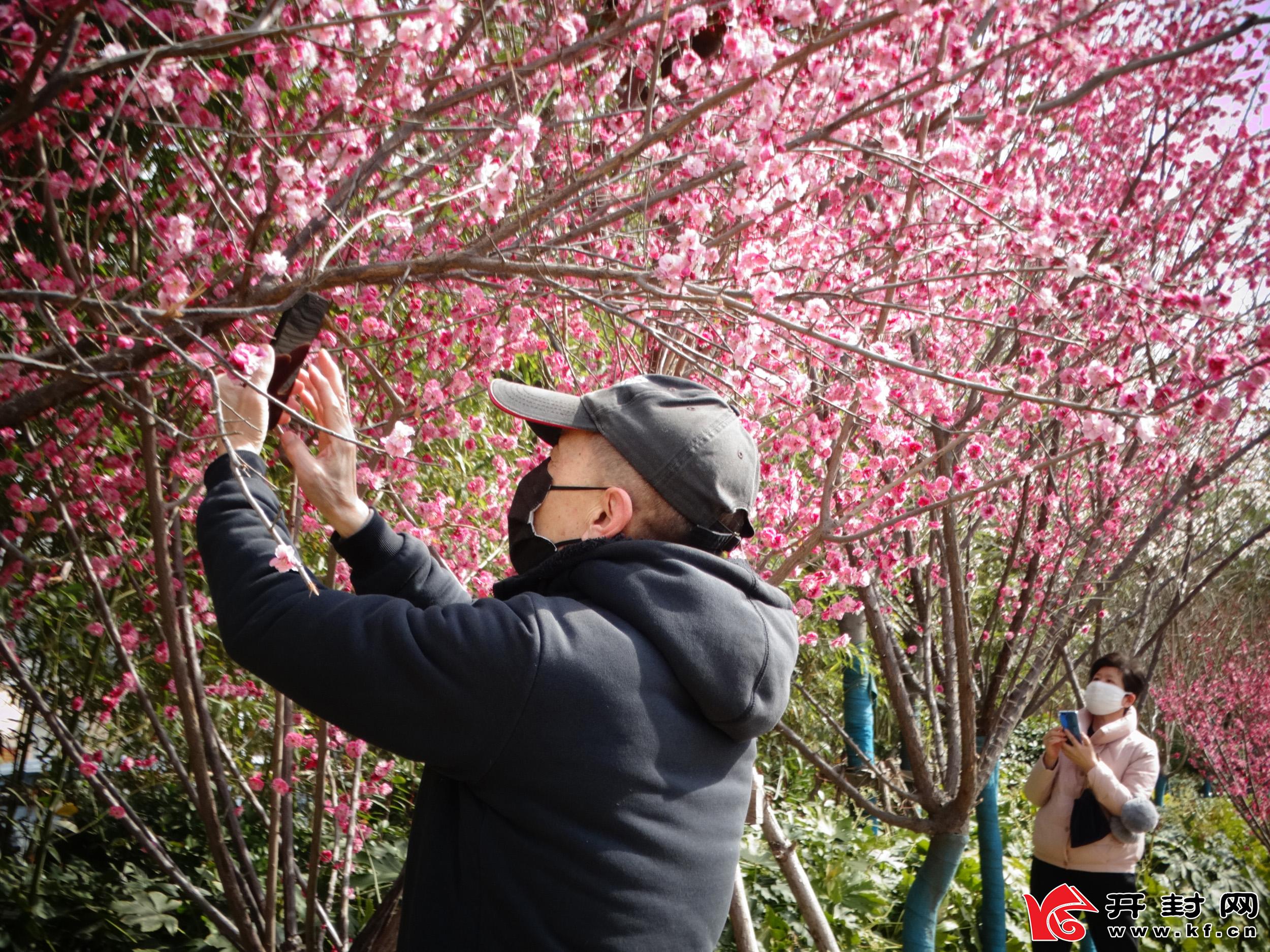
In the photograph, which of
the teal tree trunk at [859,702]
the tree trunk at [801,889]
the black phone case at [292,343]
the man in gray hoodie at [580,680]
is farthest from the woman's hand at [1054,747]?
the black phone case at [292,343]

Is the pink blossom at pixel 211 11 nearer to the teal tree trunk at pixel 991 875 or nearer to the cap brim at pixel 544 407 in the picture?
the cap brim at pixel 544 407

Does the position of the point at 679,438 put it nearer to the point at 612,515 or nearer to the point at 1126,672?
the point at 612,515

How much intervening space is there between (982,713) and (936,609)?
1660 mm

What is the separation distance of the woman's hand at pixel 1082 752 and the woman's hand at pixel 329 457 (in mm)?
3708

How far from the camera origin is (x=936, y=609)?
20.1 ft

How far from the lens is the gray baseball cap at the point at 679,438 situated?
4.47 feet

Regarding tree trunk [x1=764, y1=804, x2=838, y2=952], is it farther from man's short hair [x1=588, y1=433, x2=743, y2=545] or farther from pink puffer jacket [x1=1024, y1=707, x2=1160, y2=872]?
man's short hair [x1=588, y1=433, x2=743, y2=545]

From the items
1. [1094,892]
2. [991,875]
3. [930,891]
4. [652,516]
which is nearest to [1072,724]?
[1094,892]

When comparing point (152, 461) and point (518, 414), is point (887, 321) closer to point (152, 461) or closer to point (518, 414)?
point (518, 414)

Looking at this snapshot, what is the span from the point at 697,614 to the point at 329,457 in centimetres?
63

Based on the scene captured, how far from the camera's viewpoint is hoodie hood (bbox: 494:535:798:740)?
4.00 feet

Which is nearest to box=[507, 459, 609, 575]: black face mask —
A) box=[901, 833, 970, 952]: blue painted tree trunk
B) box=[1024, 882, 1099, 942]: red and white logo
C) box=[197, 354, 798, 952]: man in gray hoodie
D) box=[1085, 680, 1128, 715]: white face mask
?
box=[197, 354, 798, 952]: man in gray hoodie

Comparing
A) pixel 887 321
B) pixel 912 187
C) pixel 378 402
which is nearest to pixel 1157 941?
pixel 887 321

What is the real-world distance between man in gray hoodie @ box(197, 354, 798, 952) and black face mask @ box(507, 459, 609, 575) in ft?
0.17
